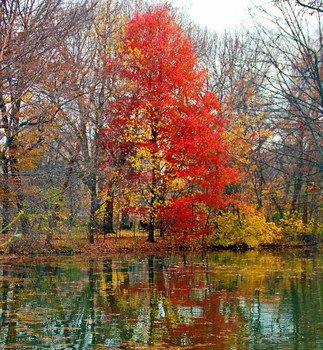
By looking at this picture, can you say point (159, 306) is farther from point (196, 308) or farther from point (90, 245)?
point (90, 245)

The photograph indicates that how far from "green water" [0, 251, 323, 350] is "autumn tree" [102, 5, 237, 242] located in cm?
616

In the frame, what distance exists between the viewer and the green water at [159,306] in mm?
7477

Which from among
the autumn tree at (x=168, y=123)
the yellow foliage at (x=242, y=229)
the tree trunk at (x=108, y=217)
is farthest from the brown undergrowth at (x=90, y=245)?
the autumn tree at (x=168, y=123)

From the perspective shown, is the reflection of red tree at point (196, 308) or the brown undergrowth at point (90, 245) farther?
the brown undergrowth at point (90, 245)

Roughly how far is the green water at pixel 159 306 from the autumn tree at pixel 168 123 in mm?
6159

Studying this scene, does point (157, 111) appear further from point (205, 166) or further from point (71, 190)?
point (71, 190)

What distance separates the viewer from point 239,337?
764cm

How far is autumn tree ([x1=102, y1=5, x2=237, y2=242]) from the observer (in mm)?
22625

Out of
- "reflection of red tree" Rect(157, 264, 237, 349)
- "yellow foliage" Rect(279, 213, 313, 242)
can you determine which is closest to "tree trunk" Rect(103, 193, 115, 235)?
"reflection of red tree" Rect(157, 264, 237, 349)

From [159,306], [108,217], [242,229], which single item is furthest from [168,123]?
[159,306]

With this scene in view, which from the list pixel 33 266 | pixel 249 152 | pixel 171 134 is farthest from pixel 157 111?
pixel 33 266

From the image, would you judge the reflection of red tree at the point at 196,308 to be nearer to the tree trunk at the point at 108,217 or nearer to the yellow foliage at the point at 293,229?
the tree trunk at the point at 108,217

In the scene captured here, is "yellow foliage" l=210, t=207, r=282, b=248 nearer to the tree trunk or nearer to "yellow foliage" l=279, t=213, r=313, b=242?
"yellow foliage" l=279, t=213, r=313, b=242

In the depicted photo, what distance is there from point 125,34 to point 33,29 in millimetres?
15219
